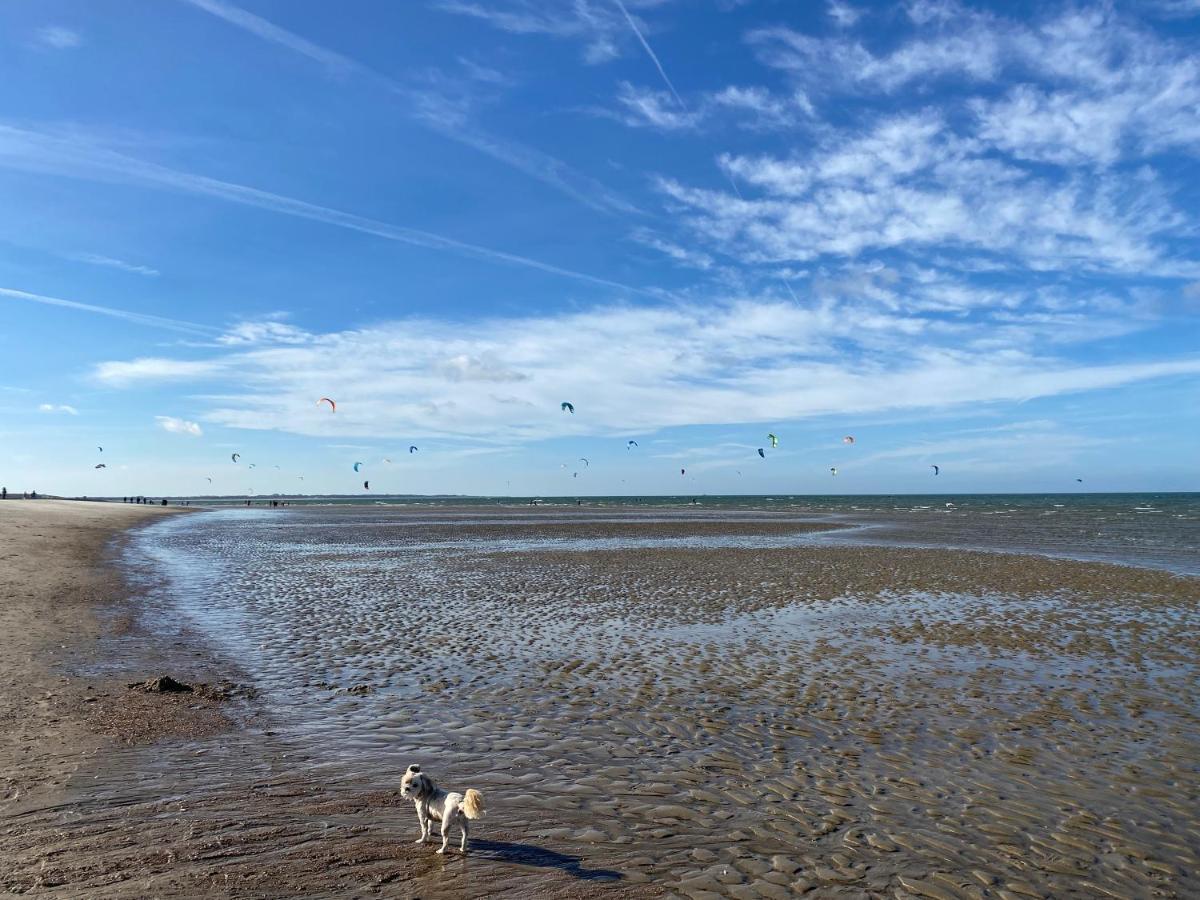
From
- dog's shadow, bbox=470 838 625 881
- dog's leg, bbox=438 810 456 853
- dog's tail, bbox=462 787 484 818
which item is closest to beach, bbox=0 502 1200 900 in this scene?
dog's shadow, bbox=470 838 625 881

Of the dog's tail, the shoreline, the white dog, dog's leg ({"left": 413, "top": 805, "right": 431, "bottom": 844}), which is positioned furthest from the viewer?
the shoreline

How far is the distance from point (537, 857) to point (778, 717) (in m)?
6.12

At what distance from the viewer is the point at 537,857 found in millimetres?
7113

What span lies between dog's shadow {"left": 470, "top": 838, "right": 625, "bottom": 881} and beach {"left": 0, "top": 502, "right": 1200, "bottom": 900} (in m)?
0.05

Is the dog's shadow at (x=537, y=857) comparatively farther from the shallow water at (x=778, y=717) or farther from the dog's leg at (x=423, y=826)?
the dog's leg at (x=423, y=826)

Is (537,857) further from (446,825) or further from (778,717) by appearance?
(778,717)

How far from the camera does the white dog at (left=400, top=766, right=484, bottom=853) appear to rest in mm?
6912

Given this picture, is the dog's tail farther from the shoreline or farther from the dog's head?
the shoreline

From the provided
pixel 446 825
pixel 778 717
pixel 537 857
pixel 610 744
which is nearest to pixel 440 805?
pixel 446 825

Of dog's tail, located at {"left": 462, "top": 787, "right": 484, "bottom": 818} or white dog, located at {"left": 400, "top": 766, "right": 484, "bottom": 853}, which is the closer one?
dog's tail, located at {"left": 462, "top": 787, "right": 484, "bottom": 818}

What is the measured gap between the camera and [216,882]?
6.40 meters

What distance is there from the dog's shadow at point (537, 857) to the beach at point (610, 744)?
0.05 metres

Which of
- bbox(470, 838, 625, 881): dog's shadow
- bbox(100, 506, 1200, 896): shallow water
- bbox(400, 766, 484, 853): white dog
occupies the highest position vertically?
bbox(400, 766, 484, 853): white dog

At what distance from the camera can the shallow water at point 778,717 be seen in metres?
7.50
